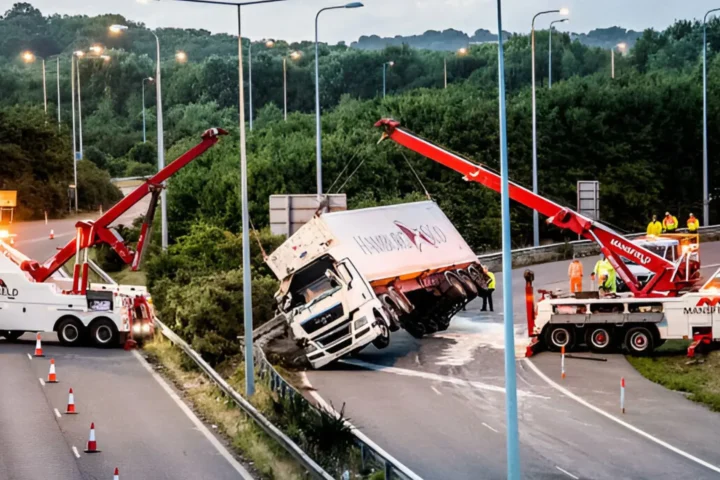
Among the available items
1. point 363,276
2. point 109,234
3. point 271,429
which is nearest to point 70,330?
point 109,234

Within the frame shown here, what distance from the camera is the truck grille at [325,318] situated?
94.6 feet

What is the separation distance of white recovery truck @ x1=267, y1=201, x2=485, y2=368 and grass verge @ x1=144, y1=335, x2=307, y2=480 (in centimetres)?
291

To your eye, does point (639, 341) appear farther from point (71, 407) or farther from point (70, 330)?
point (70, 330)

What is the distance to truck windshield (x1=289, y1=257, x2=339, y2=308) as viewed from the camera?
98.4ft

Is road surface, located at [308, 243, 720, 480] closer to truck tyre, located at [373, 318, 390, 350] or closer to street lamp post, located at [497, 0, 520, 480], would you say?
truck tyre, located at [373, 318, 390, 350]

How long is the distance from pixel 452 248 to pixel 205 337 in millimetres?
7075

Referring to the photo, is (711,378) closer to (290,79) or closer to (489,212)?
(489,212)

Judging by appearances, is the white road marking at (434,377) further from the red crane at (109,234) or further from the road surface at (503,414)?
the red crane at (109,234)

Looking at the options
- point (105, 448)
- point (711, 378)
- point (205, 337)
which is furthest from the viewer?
Result: point (205, 337)

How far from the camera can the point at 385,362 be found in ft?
101

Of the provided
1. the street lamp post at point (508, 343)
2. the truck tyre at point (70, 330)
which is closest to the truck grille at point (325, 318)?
the truck tyre at point (70, 330)

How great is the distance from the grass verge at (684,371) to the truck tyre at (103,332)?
13.3 meters

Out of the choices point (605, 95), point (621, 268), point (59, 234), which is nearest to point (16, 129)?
point (59, 234)

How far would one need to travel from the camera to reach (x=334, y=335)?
29016mm
